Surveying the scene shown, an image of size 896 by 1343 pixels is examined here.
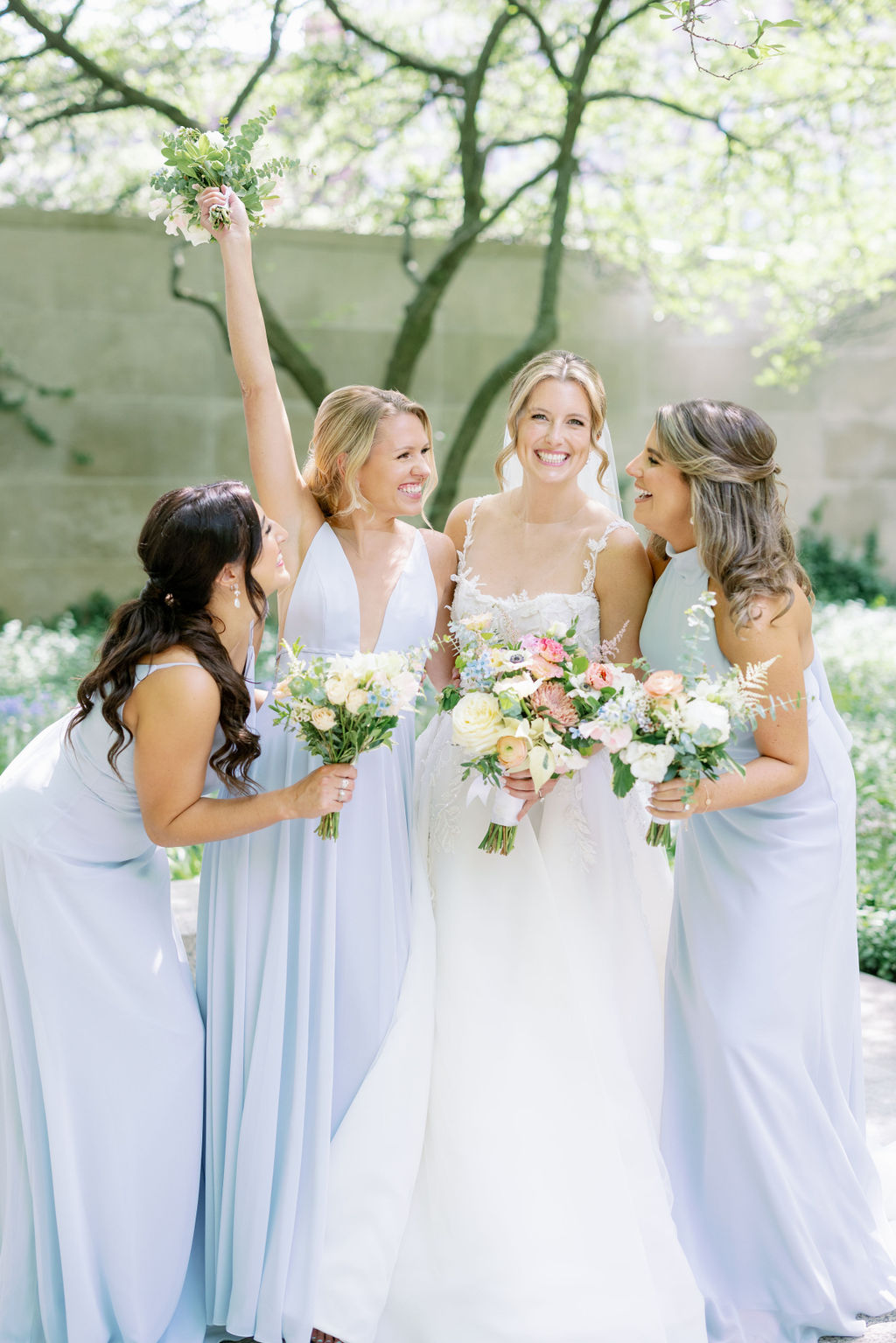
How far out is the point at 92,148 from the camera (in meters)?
11.7

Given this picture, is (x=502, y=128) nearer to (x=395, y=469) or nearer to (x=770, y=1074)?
(x=395, y=469)

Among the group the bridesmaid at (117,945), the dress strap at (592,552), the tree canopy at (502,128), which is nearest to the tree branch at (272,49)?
the tree canopy at (502,128)

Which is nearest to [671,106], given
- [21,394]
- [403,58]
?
[403,58]

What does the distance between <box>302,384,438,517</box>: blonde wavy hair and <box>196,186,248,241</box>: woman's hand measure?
1.72 feet

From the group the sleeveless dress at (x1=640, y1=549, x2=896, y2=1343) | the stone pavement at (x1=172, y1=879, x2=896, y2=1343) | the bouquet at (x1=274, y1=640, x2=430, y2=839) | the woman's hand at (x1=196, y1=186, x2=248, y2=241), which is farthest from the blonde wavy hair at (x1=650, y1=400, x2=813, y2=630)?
the stone pavement at (x1=172, y1=879, x2=896, y2=1343)

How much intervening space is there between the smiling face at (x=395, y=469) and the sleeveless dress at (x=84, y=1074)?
982 millimetres

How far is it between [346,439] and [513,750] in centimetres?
114

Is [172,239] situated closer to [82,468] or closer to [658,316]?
[82,468]

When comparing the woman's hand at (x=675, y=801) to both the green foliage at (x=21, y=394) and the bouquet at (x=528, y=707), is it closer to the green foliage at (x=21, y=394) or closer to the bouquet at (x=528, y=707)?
the bouquet at (x=528, y=707)

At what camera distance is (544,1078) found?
3322 millimetres

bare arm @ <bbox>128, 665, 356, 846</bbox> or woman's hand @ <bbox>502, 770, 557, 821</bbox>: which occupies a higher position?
bare arm @ <bbox>128, 665, 356, 846</bbox>

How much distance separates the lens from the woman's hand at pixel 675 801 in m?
2.95

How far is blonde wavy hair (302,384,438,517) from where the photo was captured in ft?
11.7

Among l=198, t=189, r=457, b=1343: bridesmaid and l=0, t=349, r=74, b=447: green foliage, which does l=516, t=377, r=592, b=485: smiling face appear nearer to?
l=198, t=189, r=457, b=1343: bridesmaid
